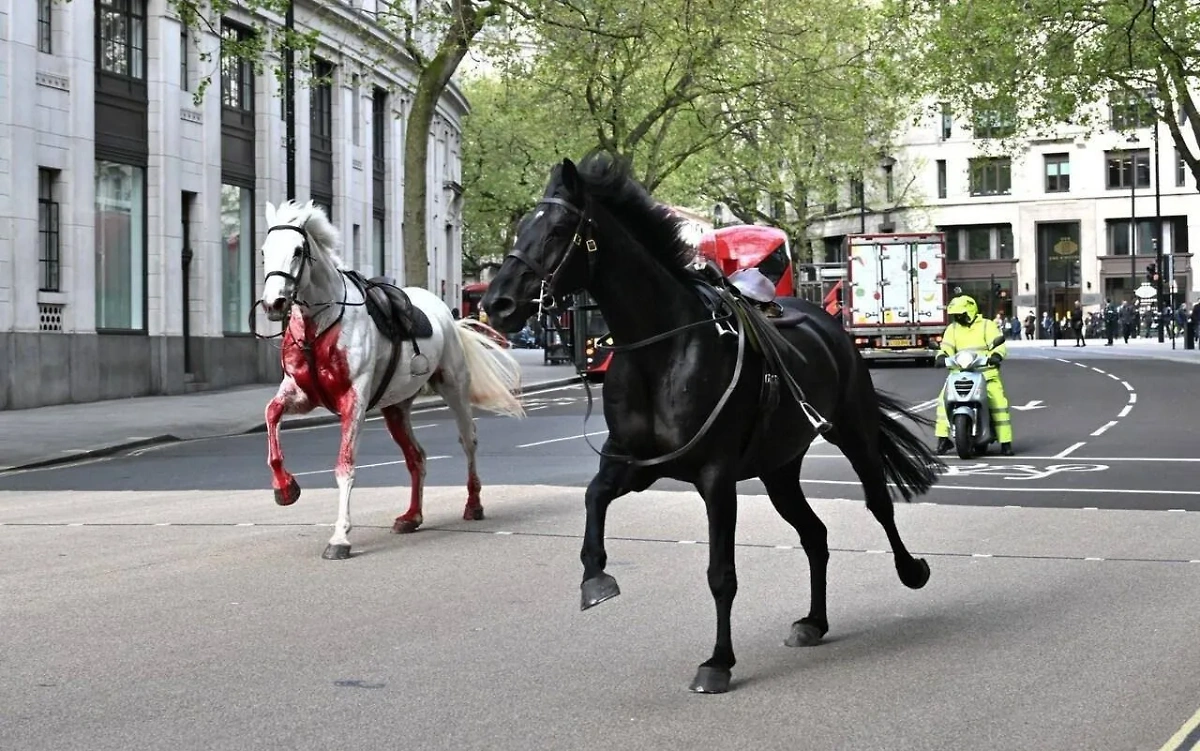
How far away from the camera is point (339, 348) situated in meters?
11.1

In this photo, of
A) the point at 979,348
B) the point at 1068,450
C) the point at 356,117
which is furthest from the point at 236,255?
the point at 1068,450

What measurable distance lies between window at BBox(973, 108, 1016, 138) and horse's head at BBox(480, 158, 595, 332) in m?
34.9

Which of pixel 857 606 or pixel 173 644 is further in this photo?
pixel 857 606

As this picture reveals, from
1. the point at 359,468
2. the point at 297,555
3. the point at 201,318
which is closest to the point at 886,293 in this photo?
the point at 201,318

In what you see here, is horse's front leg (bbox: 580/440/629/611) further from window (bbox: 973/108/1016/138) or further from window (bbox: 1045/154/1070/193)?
window (bbox: 1045/154/1070/193)

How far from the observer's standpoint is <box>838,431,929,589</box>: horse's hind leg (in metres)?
7.96

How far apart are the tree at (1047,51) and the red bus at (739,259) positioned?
5766mm

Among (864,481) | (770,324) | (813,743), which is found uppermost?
(770,324)

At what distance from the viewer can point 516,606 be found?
829cm

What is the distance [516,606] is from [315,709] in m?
2.35

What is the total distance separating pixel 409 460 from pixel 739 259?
19.8 metres

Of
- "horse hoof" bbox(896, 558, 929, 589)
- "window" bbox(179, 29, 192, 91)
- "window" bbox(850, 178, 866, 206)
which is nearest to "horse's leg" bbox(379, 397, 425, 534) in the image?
"horse hoof" bbox(896, 558, 929, 589)

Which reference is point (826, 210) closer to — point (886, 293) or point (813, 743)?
point (886, 293)

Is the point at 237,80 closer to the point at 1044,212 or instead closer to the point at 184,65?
the point at 184,65
